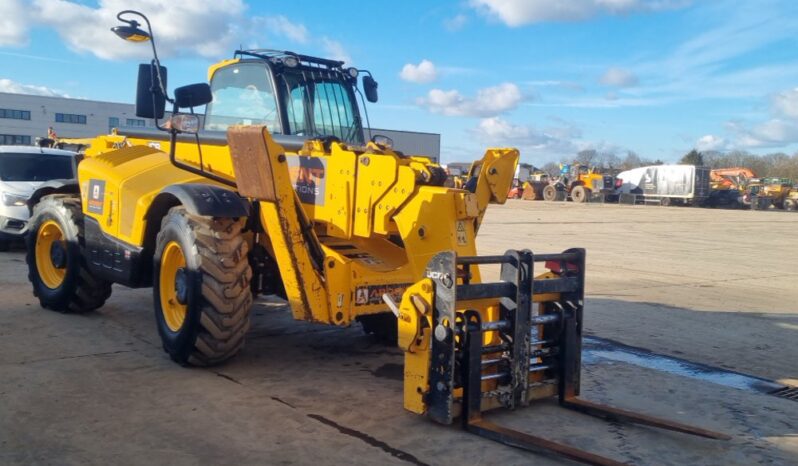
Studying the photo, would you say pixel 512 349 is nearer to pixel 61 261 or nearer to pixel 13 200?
pixel 61 261

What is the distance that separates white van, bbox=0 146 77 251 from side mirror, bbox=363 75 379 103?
7.14m

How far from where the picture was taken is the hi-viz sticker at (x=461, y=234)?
530 centimetres

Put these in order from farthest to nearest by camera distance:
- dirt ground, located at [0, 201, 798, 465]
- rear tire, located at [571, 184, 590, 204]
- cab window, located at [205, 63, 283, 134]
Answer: rear tire, located at [571, 184, 590, 204] < cab window, located at [205, 63, 283, 134] < dirt ground, located at [0, 201, 798, 465]

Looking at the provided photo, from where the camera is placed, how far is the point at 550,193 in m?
51.0

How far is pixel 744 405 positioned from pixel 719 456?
Result: 1.35 m

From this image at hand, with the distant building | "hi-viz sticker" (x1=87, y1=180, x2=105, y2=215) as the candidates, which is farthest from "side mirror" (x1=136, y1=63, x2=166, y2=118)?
the distant building

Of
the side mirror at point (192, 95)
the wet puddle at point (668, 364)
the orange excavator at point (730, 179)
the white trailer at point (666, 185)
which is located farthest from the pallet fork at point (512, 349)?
the orange excavator at point (730, 179)

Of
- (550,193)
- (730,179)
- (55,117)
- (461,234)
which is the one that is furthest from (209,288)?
(55,117)

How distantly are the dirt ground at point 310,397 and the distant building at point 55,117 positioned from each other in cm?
4788

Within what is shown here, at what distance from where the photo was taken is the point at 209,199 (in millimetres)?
5531

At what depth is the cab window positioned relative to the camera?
20.7ft

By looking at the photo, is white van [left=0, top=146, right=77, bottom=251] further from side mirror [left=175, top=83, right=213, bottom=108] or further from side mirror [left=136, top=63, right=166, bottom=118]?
side mirror [left=175, top=83, right=213, bottom=108]

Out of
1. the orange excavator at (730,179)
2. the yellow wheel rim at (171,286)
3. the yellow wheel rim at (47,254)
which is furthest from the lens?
the orange excavator at (730,179)

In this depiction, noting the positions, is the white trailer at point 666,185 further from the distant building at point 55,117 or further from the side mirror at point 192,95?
the side mirror at point 192,95
